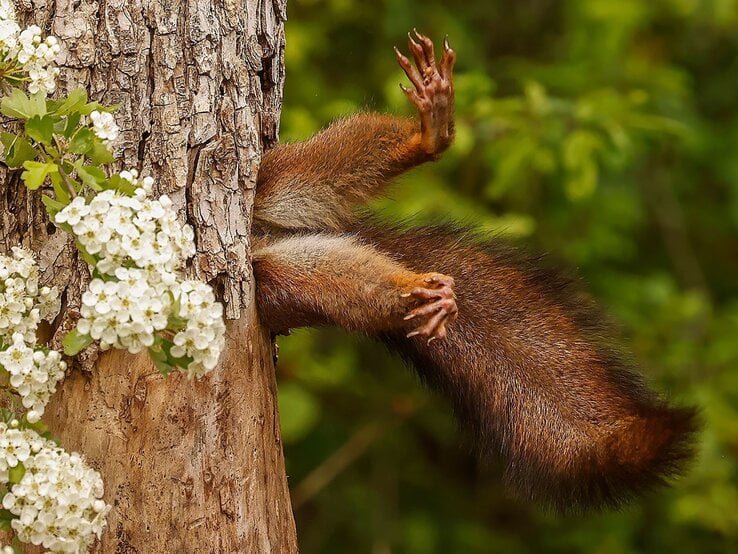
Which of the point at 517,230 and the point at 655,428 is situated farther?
the point at 517,230

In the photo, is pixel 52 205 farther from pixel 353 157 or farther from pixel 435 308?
pixel 353 157

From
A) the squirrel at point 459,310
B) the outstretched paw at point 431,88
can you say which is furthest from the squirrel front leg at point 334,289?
the outstretched paw at point 431,88

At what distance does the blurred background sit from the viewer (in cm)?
442

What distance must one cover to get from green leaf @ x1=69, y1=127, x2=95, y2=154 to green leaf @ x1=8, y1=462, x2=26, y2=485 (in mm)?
597

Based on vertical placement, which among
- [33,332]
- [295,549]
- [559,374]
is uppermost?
[33,332]

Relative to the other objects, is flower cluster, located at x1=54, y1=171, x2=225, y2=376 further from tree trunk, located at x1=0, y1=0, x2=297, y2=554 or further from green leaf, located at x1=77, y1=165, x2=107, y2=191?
tree trunk, located at x1=0, y1=0, x2=297, y2=554

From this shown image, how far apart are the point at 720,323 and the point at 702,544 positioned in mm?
1259

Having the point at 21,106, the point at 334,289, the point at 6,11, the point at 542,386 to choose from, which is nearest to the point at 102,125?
the point at 21,106

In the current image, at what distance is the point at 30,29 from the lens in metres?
2.01

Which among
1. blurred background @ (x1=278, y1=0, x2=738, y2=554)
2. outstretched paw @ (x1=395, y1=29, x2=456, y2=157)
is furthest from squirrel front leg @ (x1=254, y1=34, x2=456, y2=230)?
blurred background @ (x1=278, y1=0, x2=738, y2=554)

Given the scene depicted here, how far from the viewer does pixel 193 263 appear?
7.57ft

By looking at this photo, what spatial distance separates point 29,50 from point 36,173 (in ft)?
0.95

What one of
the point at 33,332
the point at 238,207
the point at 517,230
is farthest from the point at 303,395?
the point at 33,332

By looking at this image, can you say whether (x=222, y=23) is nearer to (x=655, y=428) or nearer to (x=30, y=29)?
(x=30, y=29)
